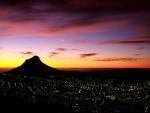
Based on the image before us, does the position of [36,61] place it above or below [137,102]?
above

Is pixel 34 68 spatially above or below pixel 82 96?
above

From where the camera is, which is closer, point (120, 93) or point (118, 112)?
point (118, 112)

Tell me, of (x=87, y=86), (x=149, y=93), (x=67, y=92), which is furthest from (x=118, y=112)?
(x=87, y=86)

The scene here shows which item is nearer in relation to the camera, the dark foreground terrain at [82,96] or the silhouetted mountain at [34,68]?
the dark foreground terrain at [82,96]

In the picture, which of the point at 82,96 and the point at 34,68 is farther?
the point at 34,68

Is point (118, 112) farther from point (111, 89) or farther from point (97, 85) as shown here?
point (97, 85)

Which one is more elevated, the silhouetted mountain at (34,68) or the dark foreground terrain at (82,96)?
the silhouetted mountain at (34,68)

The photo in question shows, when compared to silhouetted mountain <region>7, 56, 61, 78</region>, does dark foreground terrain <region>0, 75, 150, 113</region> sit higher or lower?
lower

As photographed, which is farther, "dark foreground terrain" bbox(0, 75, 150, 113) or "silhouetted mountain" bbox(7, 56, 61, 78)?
"silhouetted mountain" bbox(7, 56, 61, 78)
